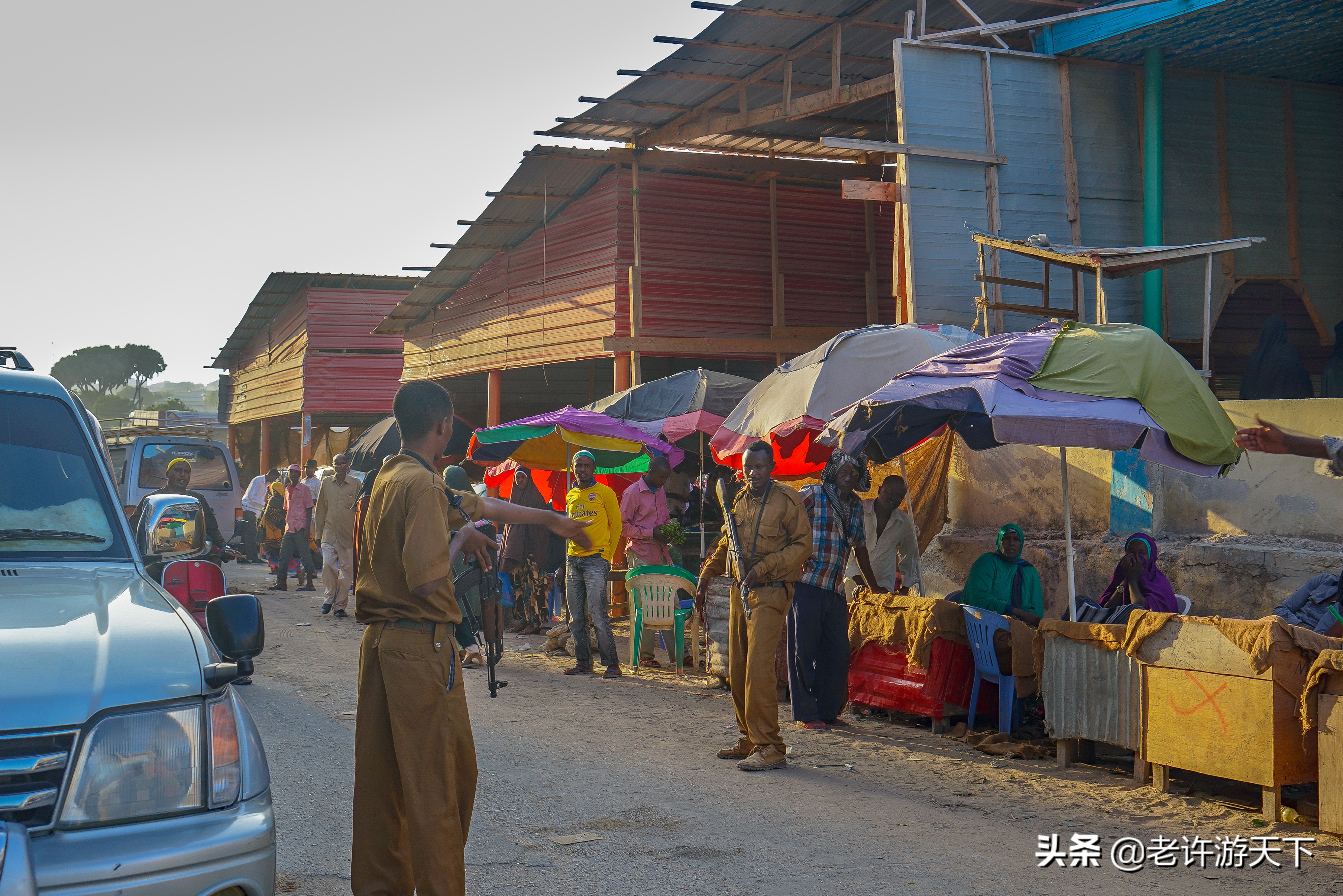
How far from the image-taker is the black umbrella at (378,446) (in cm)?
2080

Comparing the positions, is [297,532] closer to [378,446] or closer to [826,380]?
[378,446]

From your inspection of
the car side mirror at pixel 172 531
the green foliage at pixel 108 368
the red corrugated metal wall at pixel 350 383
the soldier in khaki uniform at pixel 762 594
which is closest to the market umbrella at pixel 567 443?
the soldier in khaki uniform at pixel 762 594

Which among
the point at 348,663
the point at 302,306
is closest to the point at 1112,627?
the point at 348,663

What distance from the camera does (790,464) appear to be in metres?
13.0

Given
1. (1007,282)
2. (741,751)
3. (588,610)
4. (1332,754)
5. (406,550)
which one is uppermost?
(1007,282)

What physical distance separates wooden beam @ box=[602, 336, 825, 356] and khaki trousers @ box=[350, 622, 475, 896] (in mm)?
13882

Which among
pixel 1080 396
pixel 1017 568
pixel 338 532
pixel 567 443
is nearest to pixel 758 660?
pixel 1017 568

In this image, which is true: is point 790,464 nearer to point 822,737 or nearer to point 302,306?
point 822,737

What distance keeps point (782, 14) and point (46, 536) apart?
11.0 m

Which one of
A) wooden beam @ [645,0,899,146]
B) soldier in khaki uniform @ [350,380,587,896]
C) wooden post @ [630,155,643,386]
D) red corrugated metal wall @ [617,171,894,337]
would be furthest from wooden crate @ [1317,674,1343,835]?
red corrugated metal wall @ [617,171,894,337]

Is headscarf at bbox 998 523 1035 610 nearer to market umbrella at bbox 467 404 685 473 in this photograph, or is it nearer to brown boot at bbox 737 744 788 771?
brown boot at bbox 737 744 788 771

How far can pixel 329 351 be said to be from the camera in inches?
1256

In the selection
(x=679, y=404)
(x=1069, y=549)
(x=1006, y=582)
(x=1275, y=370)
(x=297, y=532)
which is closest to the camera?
(x=1069, y=549)

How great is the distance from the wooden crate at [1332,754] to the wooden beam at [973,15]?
372 inches
